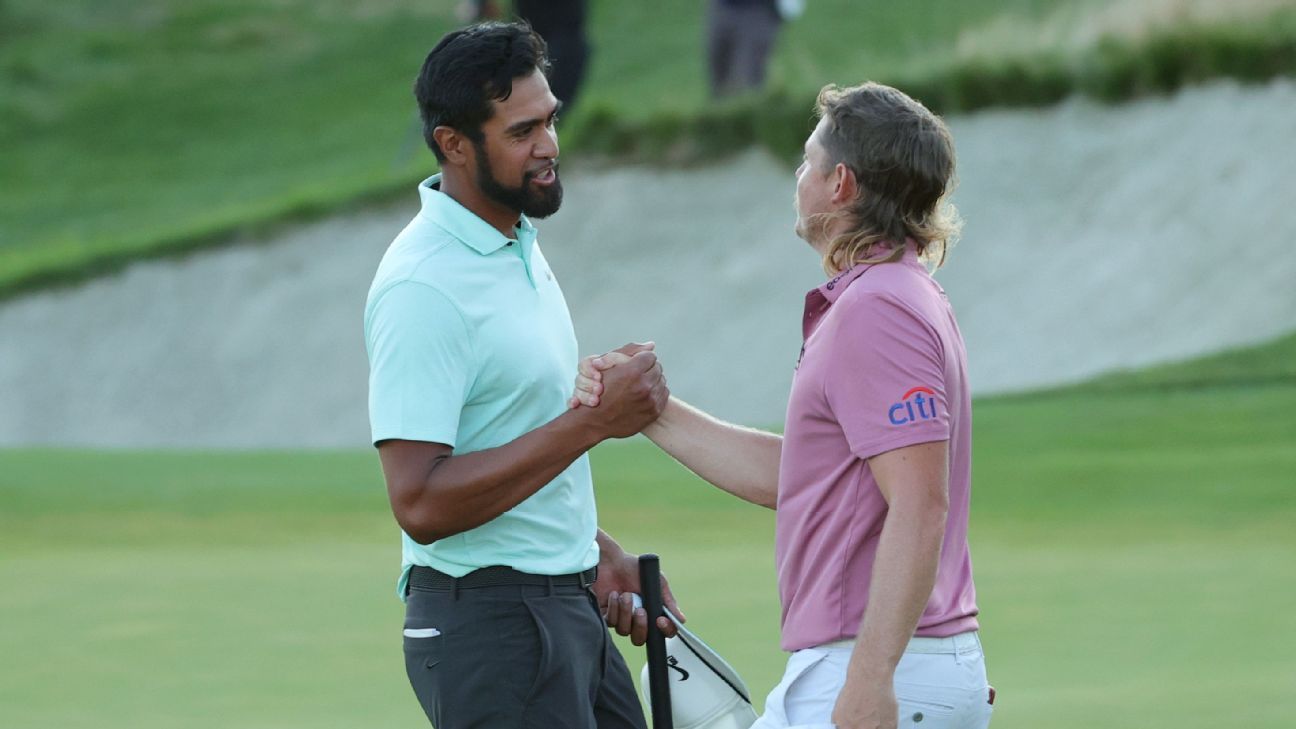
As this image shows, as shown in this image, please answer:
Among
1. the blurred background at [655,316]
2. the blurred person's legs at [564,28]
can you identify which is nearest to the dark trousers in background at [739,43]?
the blurred background at [655,316]

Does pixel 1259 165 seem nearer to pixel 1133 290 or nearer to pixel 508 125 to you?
pixel 1133 290

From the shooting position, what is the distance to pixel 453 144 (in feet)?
11.6

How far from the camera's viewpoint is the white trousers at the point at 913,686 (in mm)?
3047

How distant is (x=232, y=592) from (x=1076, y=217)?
36.1 ft

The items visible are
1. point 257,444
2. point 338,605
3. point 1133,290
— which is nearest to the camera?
point 338,605

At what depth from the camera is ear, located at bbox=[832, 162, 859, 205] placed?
3.12m

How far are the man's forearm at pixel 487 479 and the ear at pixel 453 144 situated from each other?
0.52 metres

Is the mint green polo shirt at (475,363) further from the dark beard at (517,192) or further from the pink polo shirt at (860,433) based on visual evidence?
the pink polo shirt at (860,433)

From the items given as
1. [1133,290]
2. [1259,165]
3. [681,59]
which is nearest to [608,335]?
[1133,290]

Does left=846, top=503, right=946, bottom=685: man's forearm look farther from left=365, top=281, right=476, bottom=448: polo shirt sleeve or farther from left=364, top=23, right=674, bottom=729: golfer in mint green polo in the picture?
left=365, top=281, right=476, bottom=448: polo shirt sleeve

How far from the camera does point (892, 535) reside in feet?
9.67

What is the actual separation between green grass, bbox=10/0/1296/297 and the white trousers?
46.3 ft

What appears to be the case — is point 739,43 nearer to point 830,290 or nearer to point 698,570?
point 698,570

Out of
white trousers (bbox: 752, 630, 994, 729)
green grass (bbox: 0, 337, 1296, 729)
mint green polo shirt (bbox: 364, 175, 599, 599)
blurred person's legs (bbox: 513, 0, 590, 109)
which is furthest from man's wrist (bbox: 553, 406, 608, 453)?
blurred person's legs (bbox: 513, 0, 590, 109)
